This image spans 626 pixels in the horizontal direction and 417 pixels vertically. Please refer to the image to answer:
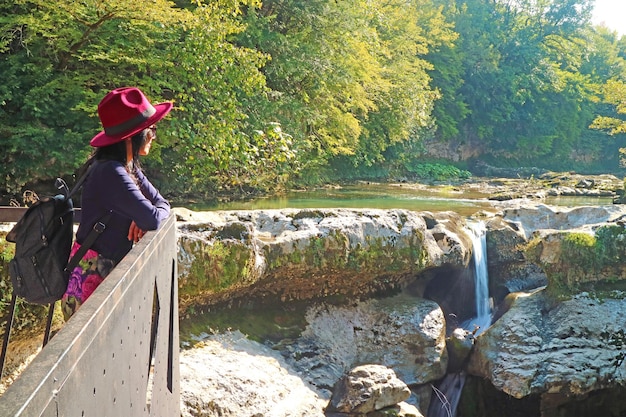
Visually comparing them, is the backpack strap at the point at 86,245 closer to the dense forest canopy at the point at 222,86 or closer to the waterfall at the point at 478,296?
the dense forest canopy at the point at 222,86

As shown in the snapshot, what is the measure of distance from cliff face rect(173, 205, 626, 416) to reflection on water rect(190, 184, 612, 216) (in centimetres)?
332

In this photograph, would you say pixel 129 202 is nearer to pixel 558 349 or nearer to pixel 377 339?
pixel 377 339

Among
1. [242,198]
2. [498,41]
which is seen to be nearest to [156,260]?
Answer: [242,198]

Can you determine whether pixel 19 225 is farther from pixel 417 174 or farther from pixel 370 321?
pixel 417 174

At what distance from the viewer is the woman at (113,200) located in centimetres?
290

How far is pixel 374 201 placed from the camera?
16594 millimetres

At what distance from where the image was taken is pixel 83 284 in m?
2.96

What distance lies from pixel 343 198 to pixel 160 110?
44.6 ft

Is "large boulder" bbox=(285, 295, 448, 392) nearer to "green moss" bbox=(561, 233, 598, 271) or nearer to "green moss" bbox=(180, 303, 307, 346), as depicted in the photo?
"green moss" bbox=(180, 303, 307, 346)

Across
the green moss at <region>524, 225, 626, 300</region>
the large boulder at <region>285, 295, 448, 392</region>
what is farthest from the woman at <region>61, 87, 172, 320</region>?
the green moss at <region>524, 225, 626, 300</region>

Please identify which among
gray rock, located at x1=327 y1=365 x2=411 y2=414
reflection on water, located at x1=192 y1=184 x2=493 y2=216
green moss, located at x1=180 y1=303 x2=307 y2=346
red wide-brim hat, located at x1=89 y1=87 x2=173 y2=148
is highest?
red wide-brim hat, located at x1=89 y1=87 x2=173 y2=148

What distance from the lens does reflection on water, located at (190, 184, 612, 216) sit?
13.3 metres

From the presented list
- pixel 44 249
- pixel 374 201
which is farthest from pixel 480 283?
pixel 44 249

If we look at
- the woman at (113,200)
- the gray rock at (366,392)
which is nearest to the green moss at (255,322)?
the gray rock at (366,392)
